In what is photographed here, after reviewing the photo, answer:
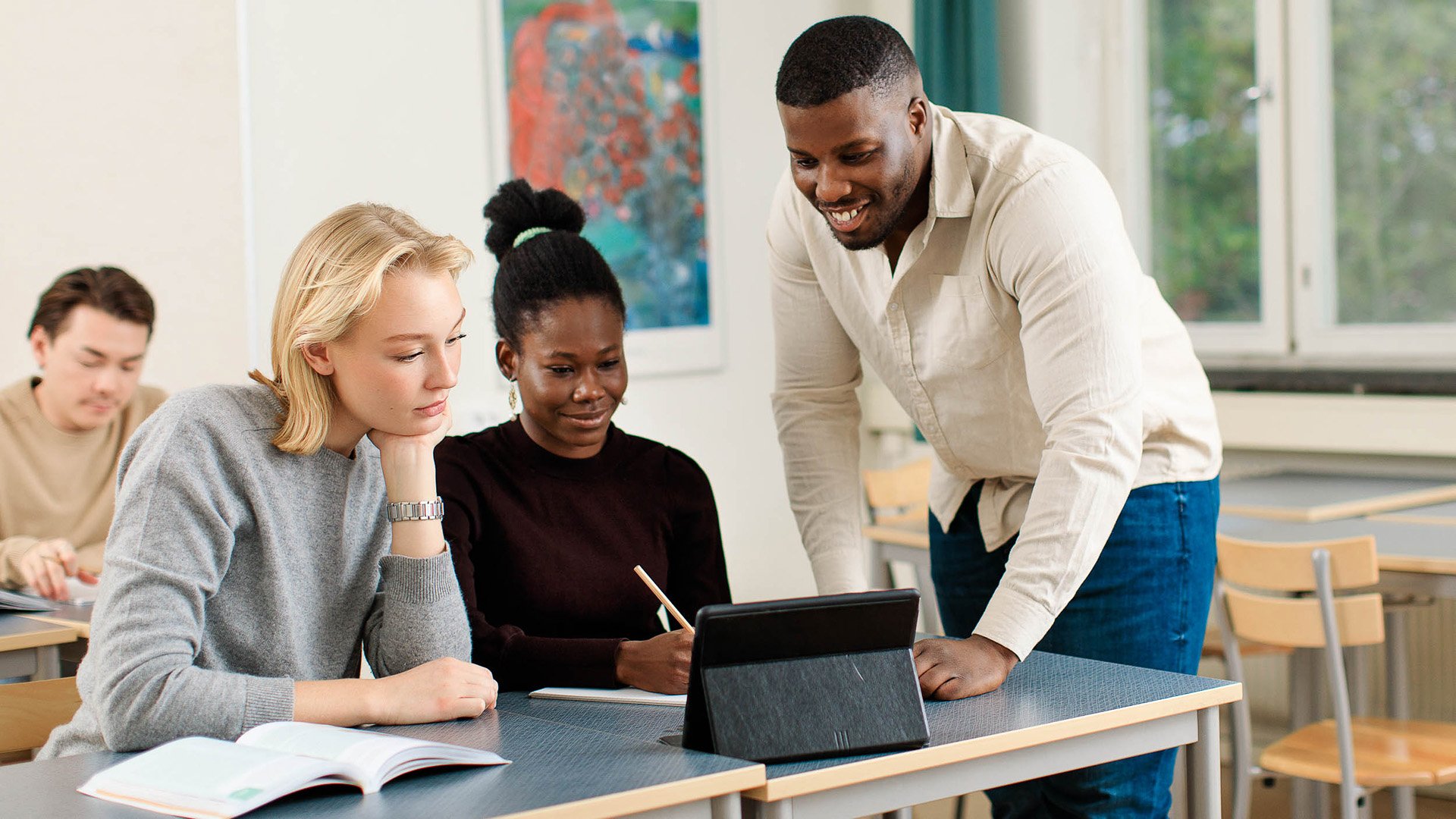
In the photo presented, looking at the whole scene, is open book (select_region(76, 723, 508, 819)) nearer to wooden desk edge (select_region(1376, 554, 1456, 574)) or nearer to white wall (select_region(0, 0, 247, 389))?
wooden desk edge (select_region(1376, 554, 1456, 574))

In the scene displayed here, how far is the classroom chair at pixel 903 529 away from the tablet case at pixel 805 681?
1.85m

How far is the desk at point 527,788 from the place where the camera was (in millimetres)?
1165

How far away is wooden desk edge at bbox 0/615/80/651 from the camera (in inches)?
87.8

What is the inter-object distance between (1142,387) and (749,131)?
11.0 feet

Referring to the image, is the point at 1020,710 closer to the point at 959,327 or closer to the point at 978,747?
the point at 978,747

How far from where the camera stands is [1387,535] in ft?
9.48

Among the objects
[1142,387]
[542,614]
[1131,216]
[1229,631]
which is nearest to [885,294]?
[1142,387]

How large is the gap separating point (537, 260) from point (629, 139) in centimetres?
264

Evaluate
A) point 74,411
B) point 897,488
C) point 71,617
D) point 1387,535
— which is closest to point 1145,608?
point 1387,535

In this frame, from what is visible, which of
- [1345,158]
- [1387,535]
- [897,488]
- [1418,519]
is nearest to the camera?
[1387,535]

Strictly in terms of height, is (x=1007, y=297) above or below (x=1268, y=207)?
below

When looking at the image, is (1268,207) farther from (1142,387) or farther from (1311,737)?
(1142,387)

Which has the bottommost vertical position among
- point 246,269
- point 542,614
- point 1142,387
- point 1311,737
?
point 1311,737

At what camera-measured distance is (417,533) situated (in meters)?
1.60
